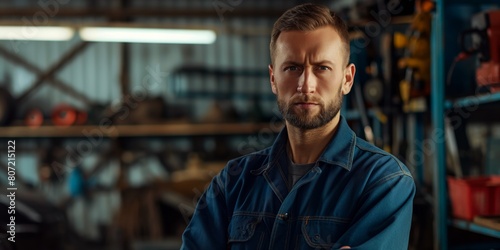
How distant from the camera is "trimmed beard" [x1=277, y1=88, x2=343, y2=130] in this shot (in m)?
1.53

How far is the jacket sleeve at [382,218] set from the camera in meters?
1.51

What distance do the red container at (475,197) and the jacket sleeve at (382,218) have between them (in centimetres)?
190

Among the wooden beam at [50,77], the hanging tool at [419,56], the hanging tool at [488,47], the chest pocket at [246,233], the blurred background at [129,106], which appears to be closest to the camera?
the chest pocket at [246,233]

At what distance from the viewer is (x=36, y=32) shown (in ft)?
23.6

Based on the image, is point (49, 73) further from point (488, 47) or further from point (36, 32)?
point (488, 47)

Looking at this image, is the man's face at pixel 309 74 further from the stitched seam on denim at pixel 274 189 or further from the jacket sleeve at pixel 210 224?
the jacket sleeve at pixel 210 224

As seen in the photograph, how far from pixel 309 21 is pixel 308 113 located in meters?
0.21

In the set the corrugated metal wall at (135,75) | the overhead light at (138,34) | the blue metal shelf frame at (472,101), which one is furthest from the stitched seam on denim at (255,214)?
the corrugated metal wall at (135,75)

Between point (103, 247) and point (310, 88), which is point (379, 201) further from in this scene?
point (103, 247)

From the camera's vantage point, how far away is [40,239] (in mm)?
4703

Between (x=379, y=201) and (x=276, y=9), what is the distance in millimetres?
7837

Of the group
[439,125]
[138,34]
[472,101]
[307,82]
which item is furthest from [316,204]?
[138,34]

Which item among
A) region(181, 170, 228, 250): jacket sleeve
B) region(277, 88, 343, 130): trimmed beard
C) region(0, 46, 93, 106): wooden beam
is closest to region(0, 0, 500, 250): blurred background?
region(0, 46, 93, 106): wooden beam

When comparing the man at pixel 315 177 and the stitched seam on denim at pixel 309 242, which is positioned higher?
the man at pixel 315 177
